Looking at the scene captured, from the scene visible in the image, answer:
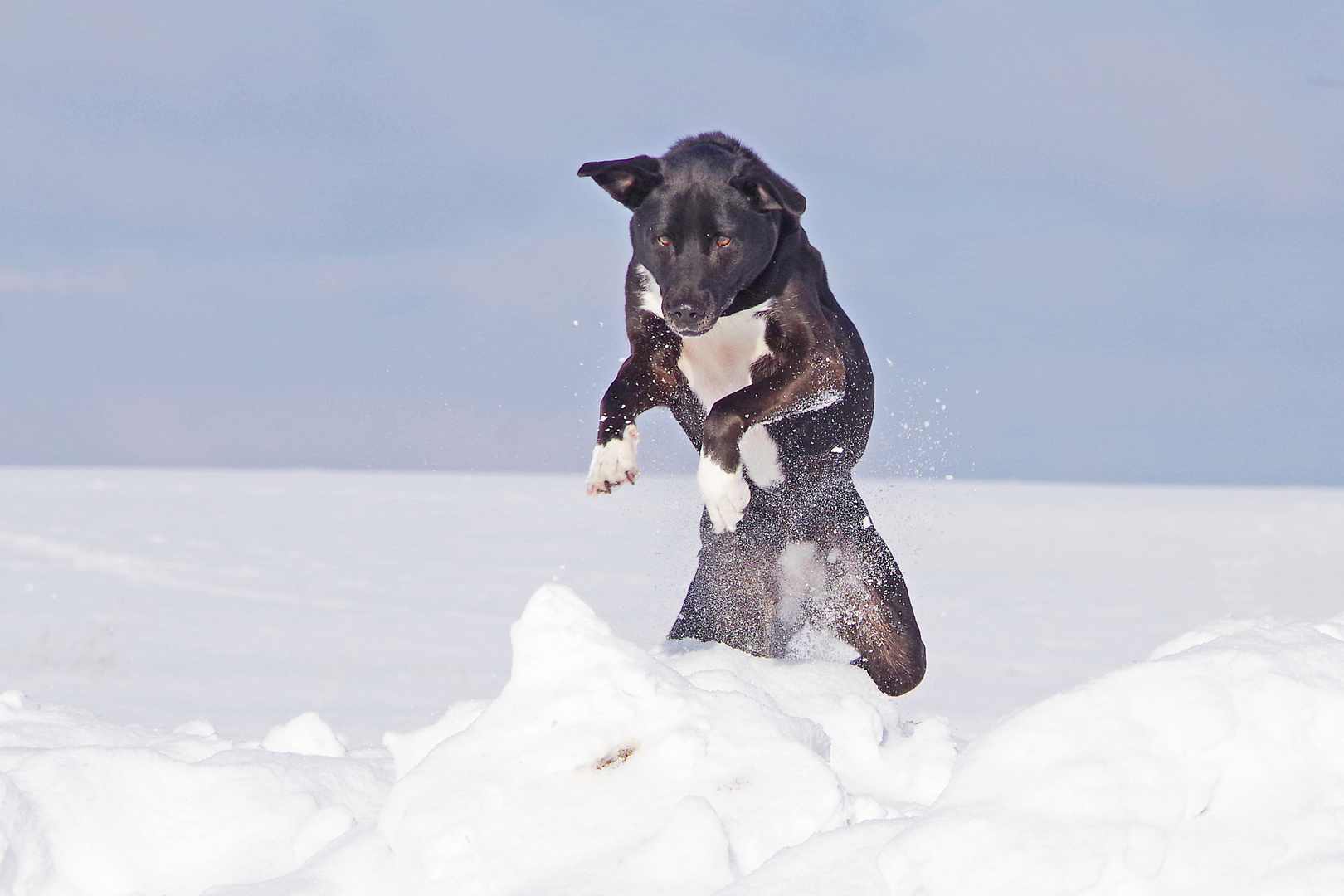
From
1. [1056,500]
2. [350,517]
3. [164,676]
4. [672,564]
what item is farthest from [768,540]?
[1056,500]

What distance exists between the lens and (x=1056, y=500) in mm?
32281

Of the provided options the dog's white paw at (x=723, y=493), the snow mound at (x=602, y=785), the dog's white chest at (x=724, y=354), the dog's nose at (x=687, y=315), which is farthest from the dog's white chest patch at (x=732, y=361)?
the snow mound at (x=602, y=785)

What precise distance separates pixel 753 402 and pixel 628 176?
46.6 inches

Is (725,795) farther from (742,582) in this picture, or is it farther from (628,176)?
(628,176)

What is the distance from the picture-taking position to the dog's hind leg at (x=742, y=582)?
5.48 m

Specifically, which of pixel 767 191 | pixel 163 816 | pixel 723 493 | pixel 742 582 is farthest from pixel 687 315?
pixel 163 816

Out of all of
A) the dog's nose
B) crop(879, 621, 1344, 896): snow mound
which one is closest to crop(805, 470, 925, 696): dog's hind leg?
the dog's nose

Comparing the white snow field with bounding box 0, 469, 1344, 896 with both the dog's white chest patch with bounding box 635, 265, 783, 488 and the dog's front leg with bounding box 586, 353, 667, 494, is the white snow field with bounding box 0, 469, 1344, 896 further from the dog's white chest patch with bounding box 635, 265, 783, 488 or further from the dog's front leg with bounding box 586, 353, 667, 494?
the dog's white chest patch with bounding box 635, 265, 783, 488

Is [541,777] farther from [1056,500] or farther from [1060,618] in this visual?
[1056,500]

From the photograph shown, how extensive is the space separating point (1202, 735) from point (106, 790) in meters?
3.28

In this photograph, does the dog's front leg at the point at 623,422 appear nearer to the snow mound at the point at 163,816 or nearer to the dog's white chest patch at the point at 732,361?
the dog's white chest patch at the point at 732,361

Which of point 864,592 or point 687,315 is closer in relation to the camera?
point 687,315

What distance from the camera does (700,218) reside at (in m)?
5.01

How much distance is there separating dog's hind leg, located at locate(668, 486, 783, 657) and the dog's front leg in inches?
27.3
